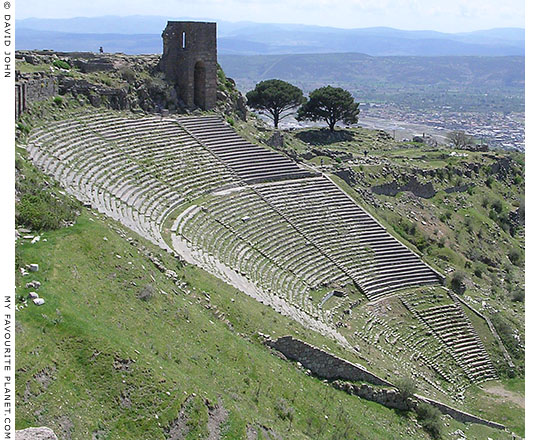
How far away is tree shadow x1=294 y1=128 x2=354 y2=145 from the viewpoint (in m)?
55.1

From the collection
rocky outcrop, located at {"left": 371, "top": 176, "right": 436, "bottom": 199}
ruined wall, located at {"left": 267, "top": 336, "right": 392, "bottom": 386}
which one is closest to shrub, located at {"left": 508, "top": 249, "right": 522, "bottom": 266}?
rocky outcrop, located at {"left": 371, "top": 176, "right": 436, "bottom": 199}

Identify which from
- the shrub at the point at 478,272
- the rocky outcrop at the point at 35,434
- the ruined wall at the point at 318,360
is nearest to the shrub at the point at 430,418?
the ruined wall at the point at 318,360

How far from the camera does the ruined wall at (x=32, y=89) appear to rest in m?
27.4

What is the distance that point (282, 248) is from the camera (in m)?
27.5

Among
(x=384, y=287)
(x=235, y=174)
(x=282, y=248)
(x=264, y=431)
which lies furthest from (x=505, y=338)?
(x=264, y=431)

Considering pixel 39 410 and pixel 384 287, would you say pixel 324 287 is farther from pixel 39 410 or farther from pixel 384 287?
pixel 39 410

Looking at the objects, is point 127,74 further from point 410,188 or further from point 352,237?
point 410,188

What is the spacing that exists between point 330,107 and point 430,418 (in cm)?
4238

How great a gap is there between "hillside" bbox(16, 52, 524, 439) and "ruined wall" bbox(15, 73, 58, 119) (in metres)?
0.50

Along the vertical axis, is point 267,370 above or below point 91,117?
below

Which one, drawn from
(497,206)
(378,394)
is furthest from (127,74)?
(497,206)

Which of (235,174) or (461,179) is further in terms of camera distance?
(461,179)

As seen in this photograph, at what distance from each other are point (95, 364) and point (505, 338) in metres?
18.8

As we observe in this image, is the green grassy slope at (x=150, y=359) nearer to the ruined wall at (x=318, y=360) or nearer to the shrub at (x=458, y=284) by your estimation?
the ruined wall at (x=318, y=360)
